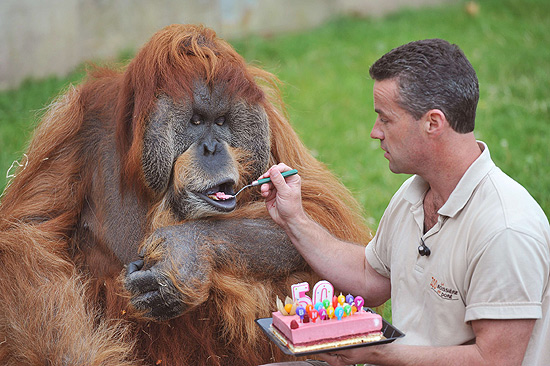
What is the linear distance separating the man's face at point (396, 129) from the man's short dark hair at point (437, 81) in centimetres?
3

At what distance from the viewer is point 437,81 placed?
7.57 feet

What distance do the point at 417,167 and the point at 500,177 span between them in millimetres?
278

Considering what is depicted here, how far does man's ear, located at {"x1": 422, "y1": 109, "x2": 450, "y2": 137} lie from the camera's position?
230 cm

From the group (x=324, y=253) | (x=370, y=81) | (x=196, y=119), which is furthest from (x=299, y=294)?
(x=370, y=81)

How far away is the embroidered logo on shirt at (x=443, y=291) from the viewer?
7.58 ft

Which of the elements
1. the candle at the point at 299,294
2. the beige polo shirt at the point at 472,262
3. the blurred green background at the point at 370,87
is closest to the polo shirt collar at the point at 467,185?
the beige polo shirt at the point at 472,262

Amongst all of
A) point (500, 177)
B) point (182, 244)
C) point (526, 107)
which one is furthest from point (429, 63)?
point (526, 107)

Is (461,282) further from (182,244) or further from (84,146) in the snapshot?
(84,146)

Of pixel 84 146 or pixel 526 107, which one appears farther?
pixel 526 107

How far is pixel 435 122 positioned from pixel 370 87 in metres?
5.44

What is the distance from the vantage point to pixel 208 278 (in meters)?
2.80

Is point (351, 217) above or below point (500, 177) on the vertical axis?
below

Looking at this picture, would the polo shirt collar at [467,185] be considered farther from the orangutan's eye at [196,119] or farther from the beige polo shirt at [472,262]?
the orangutan's eye at [196,119]

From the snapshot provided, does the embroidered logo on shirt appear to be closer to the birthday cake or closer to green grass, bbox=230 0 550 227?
the birthday cake
